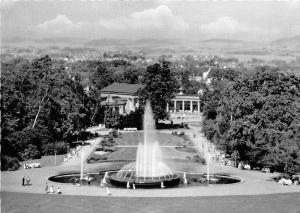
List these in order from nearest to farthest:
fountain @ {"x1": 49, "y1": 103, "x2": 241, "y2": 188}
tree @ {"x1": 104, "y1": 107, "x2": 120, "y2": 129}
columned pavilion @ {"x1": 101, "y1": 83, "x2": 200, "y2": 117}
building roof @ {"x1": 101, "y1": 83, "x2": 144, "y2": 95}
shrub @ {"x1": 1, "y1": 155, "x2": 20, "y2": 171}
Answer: fountain @ {"x1": 49, "y1": 103, "x2": 241, "y2": 188} < shrub @ {"x1": 1, "y1": 155, "x2": 20, "y2": 171} < tree @ {"x1": 104, "y1": 107, "x2": 120, "y2": 129} < columned pavilion @ {"x1": 101, "y1": 83, "x2": 200, "y2": 117} < building roof @ {"x1": 101, "y1": 83, "x2": 144, "y2": 95}

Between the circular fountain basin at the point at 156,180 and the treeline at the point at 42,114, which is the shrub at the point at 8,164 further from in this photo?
the circular fountain basin at the point at 156,180

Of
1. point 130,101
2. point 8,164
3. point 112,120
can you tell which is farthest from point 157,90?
point 8,164

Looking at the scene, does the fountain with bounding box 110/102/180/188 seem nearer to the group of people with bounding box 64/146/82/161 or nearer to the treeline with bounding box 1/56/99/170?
the group of people with bounding box 64/146/82/161

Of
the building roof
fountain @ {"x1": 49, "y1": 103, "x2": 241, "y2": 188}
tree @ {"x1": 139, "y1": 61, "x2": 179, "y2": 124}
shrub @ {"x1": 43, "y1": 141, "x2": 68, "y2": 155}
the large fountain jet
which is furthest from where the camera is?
the building roof

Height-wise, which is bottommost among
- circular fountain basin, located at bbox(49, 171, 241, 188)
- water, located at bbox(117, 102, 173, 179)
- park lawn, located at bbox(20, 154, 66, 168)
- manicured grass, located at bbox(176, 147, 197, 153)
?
manicured grass, located at bbox(176, 147, 197, 153)

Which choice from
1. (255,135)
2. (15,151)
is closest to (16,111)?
(15,151)

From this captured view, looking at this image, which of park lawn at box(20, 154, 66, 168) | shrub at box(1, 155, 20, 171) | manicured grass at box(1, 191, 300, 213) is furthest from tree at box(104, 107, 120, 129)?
manicured grass at box(1, 191, 300, 213)

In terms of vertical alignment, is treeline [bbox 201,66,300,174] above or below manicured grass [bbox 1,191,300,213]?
above

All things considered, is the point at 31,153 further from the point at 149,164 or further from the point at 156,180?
the point at 156,180

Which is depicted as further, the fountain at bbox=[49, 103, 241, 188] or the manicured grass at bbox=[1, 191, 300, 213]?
the fountain at bbox=[49, 103, 241, 188]
